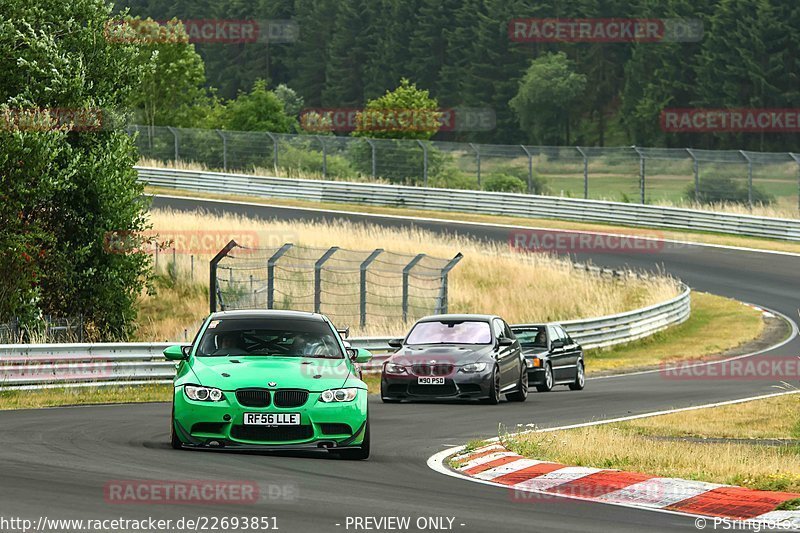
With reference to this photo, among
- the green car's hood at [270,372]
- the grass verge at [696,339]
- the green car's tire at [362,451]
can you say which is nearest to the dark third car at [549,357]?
the grass verge at [696,339]

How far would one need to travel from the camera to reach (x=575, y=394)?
22.7 metres

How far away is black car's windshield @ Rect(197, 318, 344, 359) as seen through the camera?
43.1 ft

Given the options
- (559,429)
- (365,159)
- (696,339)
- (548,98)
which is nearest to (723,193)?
(365,159)

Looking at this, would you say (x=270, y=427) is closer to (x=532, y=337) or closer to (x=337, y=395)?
(x=337, y=395)

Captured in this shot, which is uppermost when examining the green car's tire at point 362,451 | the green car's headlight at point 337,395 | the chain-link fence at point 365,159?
the chain-link fence at point 365,159

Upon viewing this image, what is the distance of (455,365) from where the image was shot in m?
19.6

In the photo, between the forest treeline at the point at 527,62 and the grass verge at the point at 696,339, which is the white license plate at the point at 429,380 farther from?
the forest treeline at the point at 527,62

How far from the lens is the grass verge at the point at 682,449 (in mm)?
11016

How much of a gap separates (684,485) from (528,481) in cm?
127

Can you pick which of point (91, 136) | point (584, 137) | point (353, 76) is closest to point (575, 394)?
point (91, 136)

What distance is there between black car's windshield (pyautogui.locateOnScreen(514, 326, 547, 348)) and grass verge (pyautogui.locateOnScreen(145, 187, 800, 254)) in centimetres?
2437

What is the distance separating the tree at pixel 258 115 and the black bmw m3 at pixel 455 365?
5304cm

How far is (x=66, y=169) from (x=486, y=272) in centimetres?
1626

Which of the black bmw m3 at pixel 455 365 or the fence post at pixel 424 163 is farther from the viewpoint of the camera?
the fence post at pixel 424 163
